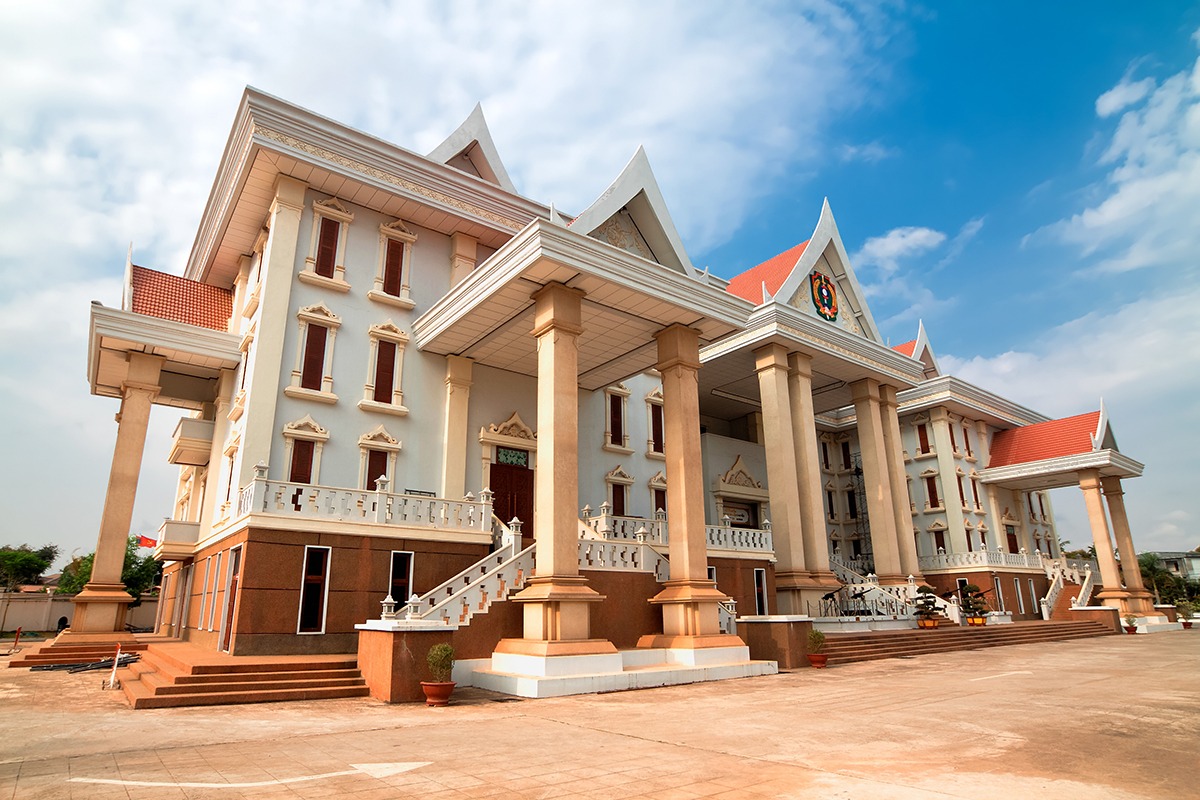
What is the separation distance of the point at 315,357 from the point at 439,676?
30.6 feet

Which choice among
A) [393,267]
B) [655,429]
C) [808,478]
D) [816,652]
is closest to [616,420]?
[655,429]

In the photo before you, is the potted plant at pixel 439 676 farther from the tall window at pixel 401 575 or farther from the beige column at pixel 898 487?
the beige column at pixel 898 487

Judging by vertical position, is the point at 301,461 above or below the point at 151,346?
below

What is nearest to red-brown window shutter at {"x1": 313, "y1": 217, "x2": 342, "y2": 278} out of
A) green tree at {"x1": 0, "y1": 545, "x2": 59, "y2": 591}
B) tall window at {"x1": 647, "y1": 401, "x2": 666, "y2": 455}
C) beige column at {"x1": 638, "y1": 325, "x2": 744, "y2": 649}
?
beige column at {"x1": 638, "y1": 325, "x2": 744, "y2": 649}

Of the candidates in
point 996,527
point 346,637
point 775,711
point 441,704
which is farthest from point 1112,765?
point 996,527

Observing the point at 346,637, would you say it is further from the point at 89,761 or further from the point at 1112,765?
the point at 1112,765

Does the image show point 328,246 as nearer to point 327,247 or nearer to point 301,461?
point 327,247

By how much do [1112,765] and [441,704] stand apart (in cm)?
816

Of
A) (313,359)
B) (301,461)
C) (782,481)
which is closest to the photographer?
(301,461)

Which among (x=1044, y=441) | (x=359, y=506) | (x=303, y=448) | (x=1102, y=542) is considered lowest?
(x=359, y=506)

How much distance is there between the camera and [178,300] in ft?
67.5

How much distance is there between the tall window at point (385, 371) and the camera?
1748cm

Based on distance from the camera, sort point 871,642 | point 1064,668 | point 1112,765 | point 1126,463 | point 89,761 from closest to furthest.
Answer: point 1112,765, point 89,761, point 1064,668, point 871,642, point 1126,463

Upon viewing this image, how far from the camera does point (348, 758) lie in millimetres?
6527
